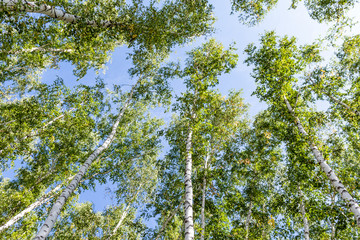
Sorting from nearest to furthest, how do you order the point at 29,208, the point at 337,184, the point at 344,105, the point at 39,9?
the point at 39,9, the point at 337,184, the point at 344,105, the point at 29,208

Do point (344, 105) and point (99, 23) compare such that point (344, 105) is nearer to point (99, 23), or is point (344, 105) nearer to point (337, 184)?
point (337, 184)

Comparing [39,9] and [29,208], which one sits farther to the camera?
[29,208]

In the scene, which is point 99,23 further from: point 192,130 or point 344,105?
point 344,105

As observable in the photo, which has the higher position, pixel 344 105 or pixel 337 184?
pixel 344 105

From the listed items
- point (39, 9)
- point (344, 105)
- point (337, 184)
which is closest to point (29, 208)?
point (39, 9)

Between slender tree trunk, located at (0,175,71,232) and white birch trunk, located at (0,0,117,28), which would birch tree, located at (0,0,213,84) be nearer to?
white birch trunk, located at (0,0,117,28)

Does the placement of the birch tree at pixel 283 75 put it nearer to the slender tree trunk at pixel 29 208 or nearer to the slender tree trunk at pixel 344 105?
the slender tree trunk at pixel 344 105

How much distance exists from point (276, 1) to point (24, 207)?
58.8ft

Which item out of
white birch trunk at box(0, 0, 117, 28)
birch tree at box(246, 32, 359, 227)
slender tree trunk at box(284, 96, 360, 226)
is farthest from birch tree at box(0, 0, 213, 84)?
slender tree trunk at box(284, 96, 360, 226)

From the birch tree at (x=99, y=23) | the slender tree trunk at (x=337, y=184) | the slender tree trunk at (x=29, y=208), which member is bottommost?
the slender tree trunk at (x=29, y=208)

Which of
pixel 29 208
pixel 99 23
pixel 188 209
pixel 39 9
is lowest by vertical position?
pixel 29 208

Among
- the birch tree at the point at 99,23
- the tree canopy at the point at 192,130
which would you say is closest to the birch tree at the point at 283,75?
the tree canopy at the point at 192,130

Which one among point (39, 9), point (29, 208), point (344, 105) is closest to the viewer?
point (39, 9)

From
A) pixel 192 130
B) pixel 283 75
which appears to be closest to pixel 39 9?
pixel 192 130
